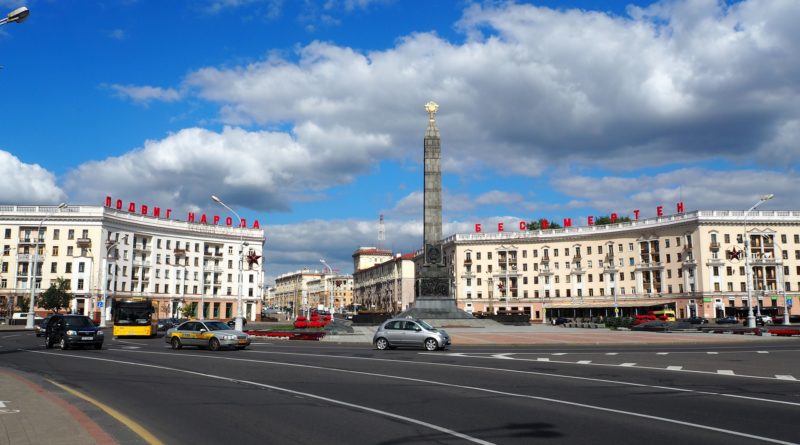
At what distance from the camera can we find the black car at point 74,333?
28875mm

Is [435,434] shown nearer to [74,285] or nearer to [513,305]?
[74,285]

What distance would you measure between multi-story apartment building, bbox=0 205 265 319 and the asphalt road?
231ft

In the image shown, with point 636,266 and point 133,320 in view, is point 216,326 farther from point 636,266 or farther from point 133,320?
point 636,266

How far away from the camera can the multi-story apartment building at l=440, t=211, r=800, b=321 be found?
95.9 meters

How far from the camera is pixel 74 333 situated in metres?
28.9

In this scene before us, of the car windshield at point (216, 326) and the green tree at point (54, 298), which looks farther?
the green tree at point (54, 298)

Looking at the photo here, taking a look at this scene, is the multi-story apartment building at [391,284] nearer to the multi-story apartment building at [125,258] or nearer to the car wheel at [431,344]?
the multi-story apartment building at [125,258]

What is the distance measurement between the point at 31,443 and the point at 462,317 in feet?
160

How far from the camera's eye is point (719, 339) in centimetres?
3619

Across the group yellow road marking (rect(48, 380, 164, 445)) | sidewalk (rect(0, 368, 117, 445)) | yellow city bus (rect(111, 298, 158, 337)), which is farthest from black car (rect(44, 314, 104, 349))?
sidewalk (rect(0, 368, 117, 445))

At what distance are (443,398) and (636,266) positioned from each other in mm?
101514

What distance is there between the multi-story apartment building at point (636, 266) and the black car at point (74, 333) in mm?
76501

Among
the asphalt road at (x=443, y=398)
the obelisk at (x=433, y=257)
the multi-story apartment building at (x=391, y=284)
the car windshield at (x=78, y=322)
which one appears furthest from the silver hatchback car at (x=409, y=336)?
the multi-story apartment building at (x=391, y=284)

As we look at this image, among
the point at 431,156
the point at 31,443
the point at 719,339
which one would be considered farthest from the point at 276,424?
the point at 431,156
